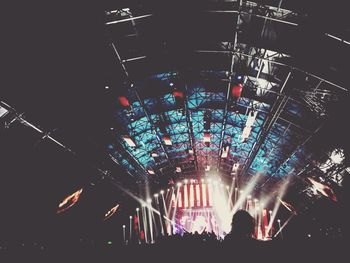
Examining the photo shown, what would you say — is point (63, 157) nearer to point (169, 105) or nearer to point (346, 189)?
point (169, 105)

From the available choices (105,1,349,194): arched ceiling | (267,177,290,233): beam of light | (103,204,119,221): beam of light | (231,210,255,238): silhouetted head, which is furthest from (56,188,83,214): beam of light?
(267,177,290,233): beam of light

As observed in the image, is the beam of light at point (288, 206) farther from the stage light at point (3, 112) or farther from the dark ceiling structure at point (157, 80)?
the stage light at point (3, 112)

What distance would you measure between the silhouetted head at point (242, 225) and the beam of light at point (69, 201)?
→ 9.98m

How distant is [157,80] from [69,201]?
22.7 feet

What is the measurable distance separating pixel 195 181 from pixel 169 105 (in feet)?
42.0

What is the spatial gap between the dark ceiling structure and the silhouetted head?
6.36 meters

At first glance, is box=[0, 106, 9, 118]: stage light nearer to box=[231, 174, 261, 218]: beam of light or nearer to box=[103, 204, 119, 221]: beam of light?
box=[103, 204, 119, 221]: beam of light

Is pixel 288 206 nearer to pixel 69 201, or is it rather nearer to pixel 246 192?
pixel 246 192

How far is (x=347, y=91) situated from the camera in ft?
28.0

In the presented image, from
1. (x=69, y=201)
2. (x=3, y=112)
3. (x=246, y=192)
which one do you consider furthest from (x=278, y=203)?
(x=3, y=112)

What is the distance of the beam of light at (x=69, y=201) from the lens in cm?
1069

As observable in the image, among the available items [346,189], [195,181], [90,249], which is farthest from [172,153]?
[90,249]

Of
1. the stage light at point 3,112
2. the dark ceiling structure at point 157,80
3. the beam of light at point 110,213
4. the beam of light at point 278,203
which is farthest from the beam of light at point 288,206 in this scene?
the stage light at point 3,112

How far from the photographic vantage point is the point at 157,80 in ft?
36.9
